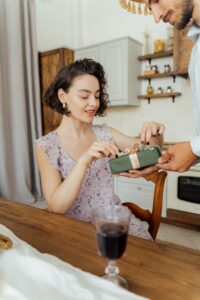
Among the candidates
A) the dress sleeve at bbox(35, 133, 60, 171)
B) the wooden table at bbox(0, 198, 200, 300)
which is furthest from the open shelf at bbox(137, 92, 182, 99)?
the wooden table at bbox(0, 198, 200, 300)

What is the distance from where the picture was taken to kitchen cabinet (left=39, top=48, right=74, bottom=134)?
11.0 feet

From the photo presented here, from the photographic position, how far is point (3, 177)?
303 centimetres

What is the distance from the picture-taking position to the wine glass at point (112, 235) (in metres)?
0.50

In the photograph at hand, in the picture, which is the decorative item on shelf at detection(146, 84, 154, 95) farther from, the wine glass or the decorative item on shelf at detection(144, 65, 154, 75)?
the wine glass

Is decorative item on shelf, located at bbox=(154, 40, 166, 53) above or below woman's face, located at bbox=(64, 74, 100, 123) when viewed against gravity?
above

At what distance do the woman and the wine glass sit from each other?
18.1 inches

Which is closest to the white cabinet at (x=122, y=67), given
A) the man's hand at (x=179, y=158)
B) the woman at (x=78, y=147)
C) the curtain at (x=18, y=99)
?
the curtain at (x=18, y=99)

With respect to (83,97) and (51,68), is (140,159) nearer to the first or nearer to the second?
(83,97)

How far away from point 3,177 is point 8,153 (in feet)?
0.97

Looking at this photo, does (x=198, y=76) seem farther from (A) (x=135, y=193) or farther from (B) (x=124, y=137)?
(A) (x=135, y=193)

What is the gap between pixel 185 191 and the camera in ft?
8.14

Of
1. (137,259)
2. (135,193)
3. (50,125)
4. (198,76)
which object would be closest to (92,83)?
(198,76)

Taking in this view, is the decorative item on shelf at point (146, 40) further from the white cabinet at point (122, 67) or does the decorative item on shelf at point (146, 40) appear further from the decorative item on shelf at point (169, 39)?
the decorative item on shelf at point (169, 39)

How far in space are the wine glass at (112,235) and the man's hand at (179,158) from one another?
0.55 meters
